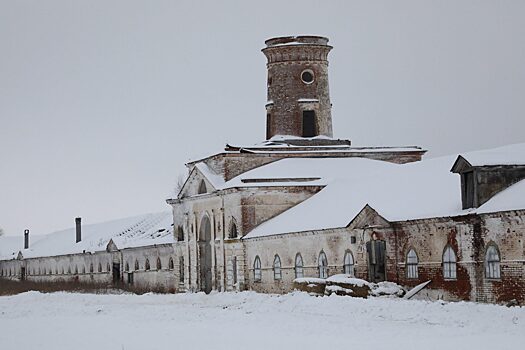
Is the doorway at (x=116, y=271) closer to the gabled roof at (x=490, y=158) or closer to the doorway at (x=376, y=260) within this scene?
the doorway at (x=376, y=260)

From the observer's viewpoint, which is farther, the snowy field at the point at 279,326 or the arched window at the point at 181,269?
the arched window at the point at 181,269

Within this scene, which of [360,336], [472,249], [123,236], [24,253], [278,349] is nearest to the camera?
[278,349]

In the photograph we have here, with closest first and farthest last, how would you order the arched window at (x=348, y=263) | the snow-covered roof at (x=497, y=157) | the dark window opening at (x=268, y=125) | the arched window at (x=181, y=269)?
the snow-covered roof at (x=497, y=157), the arched window at (x=348, y=263), the dark window opening at (x=268, y=125), the arched window at (x=181, y=269)

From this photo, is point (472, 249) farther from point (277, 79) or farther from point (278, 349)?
point (277, 79)

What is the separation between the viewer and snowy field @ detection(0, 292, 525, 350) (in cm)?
2306

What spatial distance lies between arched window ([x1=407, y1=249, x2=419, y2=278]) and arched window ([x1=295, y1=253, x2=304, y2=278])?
25.4ft

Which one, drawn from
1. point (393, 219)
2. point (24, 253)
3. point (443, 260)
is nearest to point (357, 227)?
point (393, 219)

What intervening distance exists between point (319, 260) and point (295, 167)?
30.2ft

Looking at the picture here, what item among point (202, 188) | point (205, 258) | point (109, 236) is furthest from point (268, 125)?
point (109, 236)

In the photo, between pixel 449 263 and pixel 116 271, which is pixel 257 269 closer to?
pixel 449 263

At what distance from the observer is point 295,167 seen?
4888 centimetres

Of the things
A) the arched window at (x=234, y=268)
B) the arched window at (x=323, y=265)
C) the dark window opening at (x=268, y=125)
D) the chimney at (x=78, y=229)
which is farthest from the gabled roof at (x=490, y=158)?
the chimney at (x=78, y=229)

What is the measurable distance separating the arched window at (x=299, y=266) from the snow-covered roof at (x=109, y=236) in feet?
60.0

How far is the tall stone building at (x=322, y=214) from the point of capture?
30938 millimetres
